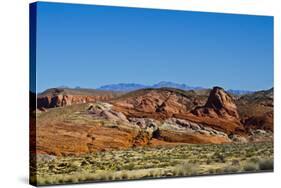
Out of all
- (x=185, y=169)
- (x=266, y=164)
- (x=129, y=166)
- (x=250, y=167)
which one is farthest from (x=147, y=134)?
(x=266, y=164)

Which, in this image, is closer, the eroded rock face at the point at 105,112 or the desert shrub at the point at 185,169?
the eroded rock face at the point at 105,112

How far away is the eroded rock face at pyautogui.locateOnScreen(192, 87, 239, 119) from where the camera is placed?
607 inches


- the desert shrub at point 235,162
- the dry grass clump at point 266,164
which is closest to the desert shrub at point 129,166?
the desert shrub at point 235,162

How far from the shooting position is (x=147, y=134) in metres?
14.8

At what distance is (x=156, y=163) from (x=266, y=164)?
2.61 metres

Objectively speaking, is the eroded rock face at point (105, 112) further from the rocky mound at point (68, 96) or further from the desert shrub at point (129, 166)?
the desert shrub at point (129, 166)

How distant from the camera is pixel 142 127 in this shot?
14750mm

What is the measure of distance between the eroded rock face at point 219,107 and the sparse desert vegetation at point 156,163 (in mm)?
613

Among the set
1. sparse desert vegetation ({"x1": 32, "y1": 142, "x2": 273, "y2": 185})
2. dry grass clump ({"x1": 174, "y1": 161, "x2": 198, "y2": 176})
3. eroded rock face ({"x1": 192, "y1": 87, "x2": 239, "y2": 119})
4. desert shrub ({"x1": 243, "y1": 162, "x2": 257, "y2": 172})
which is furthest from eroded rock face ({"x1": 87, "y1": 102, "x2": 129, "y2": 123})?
desert shrub ({"x1": 243, "y1": 162, "x2": 257, "y2": 172})

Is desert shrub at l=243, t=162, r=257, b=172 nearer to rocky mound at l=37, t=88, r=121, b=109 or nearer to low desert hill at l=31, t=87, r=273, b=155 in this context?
low desert hill at l=31, t=87, r=273, b=155

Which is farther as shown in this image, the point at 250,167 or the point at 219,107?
the point at 250,167

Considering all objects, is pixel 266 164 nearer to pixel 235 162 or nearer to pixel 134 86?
pixel 235 162

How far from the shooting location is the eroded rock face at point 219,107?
50.6 feet

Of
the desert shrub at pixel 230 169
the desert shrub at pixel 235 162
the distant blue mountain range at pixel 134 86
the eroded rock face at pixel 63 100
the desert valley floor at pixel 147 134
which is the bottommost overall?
the desert shrub at pixel 230 169
